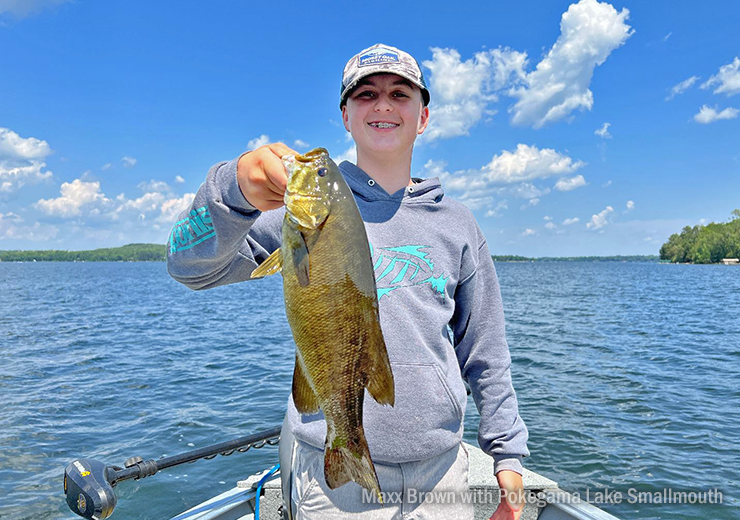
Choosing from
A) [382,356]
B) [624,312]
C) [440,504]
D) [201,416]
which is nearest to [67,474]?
[440,504]

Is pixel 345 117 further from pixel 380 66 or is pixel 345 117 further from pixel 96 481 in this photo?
pixel 96 481

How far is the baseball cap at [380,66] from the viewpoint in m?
2.46

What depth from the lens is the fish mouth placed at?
1.79 m

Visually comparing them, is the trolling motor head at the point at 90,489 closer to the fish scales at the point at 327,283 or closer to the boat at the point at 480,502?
the boat at the point at 480,502

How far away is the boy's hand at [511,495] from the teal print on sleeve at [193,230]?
77.3 inches

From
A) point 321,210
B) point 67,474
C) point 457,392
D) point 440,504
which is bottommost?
point 67,474

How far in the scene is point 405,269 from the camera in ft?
8.29

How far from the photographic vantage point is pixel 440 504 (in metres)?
2.35

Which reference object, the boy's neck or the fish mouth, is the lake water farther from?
the fish mouth

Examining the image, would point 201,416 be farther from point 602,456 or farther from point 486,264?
point 486,264

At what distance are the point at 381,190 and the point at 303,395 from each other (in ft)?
4.22

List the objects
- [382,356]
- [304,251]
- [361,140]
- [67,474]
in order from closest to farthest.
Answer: [304,251] → [382,356] → [361,140] → [67,474]

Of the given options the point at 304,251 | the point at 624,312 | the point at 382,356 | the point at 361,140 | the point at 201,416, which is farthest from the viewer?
the point at 624,312

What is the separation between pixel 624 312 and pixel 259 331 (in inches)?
845
